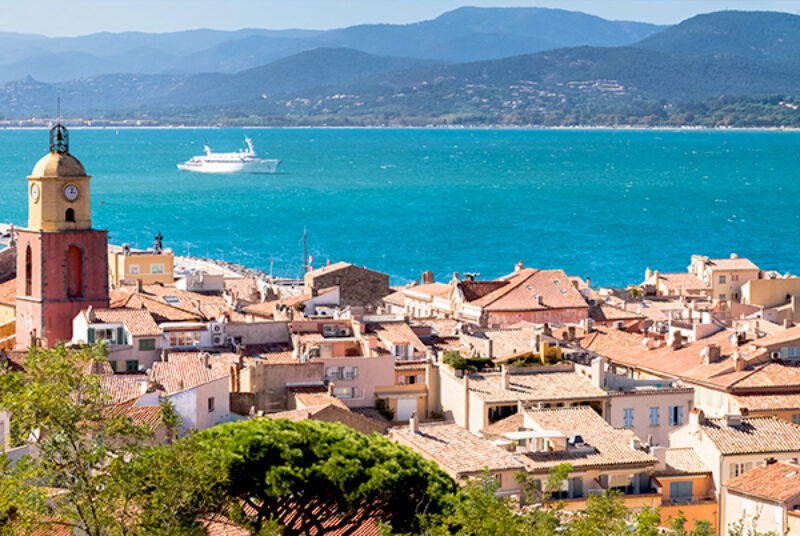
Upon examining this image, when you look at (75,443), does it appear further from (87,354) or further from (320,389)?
(320,389)

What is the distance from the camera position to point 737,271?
5322cm

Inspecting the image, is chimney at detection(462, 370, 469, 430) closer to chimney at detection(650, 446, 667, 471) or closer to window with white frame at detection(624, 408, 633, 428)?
window with white frame at detection(624, 408, 633, 428)

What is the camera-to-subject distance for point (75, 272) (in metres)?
32.1

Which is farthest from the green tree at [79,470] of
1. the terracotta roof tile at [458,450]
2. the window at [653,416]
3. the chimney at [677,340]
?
the chimney at [677,340]

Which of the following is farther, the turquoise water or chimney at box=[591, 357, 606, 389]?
the turquoise water

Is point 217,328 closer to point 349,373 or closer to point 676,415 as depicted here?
point 349,373

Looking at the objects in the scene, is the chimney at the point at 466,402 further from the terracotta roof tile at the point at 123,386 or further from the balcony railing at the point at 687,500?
the terracotta roof tile at the point at 123,386

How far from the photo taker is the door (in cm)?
2794

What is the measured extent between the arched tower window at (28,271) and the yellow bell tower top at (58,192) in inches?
21.5

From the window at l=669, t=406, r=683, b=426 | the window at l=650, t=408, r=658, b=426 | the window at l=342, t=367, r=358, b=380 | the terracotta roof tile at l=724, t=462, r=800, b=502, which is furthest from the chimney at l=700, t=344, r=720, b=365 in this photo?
the terracotta roof tile at l=724, t=462, r=800, b=502

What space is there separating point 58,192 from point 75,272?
5.61ft

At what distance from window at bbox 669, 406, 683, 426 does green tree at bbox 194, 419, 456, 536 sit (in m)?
10.2

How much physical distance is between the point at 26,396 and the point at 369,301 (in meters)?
34.5

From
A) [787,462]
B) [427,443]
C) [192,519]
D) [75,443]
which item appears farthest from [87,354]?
[787,462]
